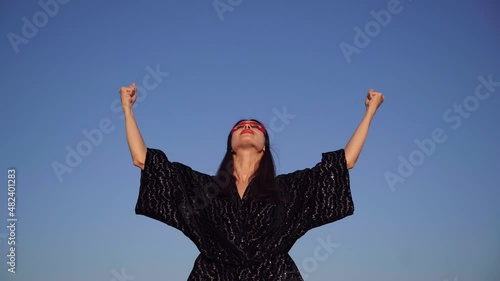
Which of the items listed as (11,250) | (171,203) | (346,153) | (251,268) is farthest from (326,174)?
(11,250)

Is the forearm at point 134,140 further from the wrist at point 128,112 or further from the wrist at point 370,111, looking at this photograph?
the wrist at point 370,111

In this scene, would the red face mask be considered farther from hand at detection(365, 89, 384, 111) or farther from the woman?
hand at detection(365, 89, 384, 111)

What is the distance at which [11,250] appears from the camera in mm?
7988

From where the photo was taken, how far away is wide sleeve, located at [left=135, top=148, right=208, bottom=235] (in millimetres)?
5039

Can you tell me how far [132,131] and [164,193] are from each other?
0.65m

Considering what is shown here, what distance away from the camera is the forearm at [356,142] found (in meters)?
5.03

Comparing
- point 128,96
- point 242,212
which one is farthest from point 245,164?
point 128,96

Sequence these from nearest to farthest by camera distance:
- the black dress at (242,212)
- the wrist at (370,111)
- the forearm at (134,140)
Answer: the black dress at (242,212) → the forearm at (134,140) → the wrist at (370,111)

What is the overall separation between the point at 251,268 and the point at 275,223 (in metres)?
0.45

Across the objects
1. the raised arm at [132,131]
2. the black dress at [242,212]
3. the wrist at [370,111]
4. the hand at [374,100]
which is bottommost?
the black dress at [242,212]

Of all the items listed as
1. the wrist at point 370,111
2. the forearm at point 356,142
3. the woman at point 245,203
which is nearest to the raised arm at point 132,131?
the woman at point 245,203

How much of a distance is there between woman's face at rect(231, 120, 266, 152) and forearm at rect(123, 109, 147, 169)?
932mm

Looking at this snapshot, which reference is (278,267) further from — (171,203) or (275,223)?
(171,203)

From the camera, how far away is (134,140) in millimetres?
5004
